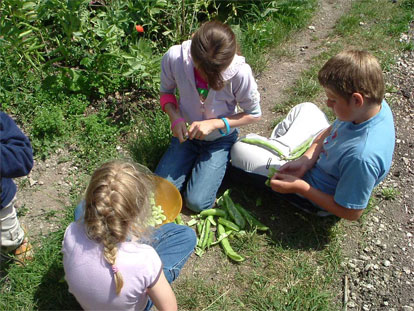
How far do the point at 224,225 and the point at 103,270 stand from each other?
1.16 meters

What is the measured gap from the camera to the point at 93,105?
3.60 metres

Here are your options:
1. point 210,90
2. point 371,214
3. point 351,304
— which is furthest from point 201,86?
point 351,304

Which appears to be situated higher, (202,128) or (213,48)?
(213,48)

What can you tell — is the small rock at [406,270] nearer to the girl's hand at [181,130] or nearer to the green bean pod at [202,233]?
the green bean pod at [202,233]

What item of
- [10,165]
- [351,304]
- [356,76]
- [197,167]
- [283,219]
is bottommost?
[351,304]

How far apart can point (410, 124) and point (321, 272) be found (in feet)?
5.17

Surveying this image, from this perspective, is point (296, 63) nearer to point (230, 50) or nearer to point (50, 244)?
point (230, 50)

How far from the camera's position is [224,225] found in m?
2.91

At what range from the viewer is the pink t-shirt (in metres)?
1.89

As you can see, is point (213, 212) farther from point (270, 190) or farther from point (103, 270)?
point (103, 270)

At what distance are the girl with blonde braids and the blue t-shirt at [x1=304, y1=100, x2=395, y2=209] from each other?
3.50ft

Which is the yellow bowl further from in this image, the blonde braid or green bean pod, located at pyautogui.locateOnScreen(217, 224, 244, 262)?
the blonde braid

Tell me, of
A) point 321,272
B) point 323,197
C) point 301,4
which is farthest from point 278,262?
point 301,4

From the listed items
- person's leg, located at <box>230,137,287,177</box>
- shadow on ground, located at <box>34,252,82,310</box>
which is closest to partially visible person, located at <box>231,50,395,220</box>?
person's leg, located at <box>230,137,287,177</box>
